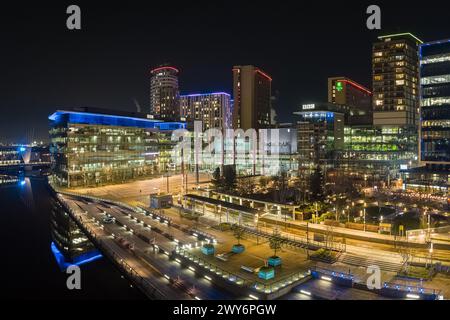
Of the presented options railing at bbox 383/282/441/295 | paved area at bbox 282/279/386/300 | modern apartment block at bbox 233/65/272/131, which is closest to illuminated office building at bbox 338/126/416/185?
modern apartment block at bbox 233/65/272/131

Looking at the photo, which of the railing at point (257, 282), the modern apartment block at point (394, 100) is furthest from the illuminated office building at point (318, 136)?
the railing at point (257, 282)

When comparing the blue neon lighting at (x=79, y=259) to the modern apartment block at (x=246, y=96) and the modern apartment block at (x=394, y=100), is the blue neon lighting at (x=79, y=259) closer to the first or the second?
the modern apartment block at (x=394, y=100)

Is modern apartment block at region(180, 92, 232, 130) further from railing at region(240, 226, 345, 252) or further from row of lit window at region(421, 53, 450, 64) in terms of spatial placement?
railing at region(240, 226, 345, 252)

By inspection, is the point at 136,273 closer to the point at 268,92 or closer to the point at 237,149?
the point at 237,149

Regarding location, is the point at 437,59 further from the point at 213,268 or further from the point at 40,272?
the point at 40,272


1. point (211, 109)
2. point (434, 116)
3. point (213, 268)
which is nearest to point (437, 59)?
point (434, 116)
